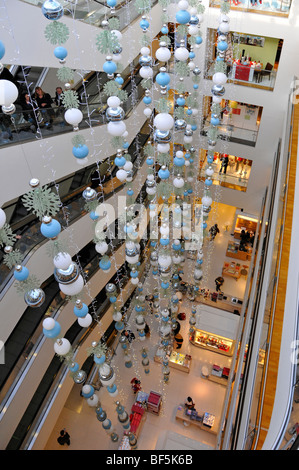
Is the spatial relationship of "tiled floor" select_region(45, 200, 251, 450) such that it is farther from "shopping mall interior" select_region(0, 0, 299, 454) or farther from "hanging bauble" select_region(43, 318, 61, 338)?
"hanging bauble" select_region(43, 318, 61, 338)

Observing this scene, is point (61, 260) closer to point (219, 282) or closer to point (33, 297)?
point (33, 297)

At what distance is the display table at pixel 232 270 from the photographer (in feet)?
35.9

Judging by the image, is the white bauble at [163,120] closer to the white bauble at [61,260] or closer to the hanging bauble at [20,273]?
the white bauble at [61,260]

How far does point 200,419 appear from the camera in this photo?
26.8 feet

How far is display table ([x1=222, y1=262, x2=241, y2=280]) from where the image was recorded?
10938mm

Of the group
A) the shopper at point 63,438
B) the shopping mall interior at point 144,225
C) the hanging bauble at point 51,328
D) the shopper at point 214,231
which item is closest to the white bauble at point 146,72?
the shopping mall interior at point 144,225

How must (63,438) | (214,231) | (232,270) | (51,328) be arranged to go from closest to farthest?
(51,328)
(63,438)
(232,270)
(214,231)

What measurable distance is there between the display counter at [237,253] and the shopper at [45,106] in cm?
765

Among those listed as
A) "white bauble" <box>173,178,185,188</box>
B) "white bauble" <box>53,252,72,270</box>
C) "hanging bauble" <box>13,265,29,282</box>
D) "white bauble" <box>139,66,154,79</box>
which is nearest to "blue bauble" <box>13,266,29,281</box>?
"hanging bauble" <box>13,265,29,282</box>

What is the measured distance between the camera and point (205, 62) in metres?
8.66

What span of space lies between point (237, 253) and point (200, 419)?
503 cm

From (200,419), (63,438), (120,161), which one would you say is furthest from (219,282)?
(120,161)
